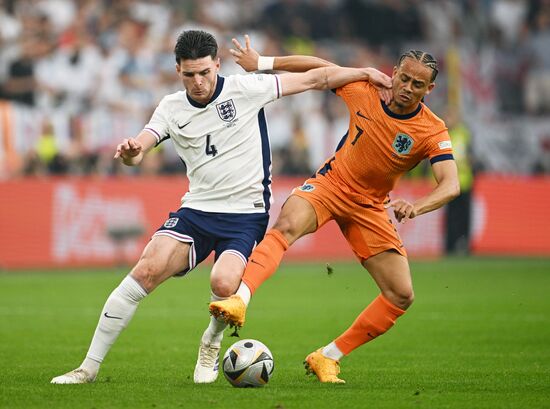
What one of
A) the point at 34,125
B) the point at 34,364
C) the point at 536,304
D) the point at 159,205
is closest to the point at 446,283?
the point at 536,304

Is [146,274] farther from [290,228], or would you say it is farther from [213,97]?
[213,97]

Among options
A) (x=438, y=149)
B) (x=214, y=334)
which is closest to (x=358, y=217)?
(x=438, y=149)

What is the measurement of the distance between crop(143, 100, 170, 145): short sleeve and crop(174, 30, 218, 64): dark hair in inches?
18.7

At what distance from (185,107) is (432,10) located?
1914 cm

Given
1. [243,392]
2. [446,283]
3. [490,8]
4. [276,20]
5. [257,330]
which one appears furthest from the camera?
[490,8]

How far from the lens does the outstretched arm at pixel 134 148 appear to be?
7.59m

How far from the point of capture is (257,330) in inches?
483

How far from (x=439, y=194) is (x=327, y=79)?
4.11ft

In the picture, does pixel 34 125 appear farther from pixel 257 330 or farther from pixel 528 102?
pixel 528 102

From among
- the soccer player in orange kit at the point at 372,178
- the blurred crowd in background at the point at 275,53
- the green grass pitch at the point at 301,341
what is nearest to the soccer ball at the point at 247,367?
the green grass pitch at the point at 301,341

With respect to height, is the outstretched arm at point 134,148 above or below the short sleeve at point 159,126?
below

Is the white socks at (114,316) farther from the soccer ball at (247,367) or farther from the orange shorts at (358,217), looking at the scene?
the orange shorts at (358,217)

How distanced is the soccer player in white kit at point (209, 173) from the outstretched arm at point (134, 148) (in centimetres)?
2

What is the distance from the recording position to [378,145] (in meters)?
8.46
